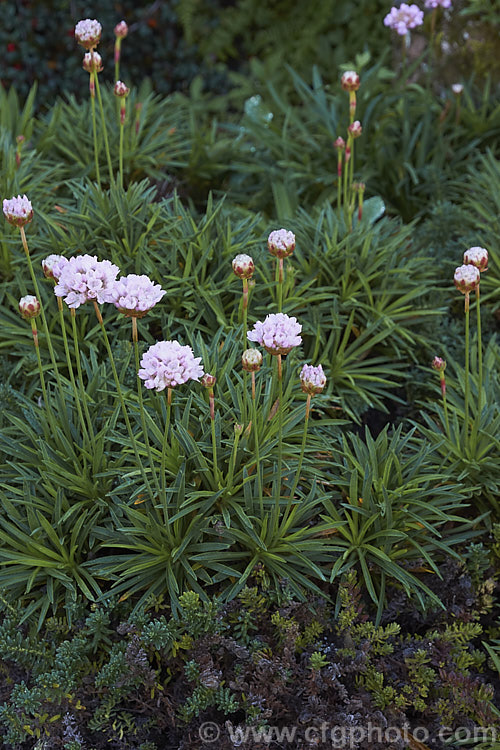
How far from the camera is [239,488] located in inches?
87.4

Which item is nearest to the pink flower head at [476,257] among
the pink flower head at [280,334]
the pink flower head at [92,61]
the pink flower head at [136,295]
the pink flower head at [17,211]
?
the pink flower head at [280,334]

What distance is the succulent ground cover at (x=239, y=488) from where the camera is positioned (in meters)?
1.98

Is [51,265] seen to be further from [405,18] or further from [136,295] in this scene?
[405,18]

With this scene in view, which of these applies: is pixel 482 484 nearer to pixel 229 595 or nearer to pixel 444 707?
pixel 444 707

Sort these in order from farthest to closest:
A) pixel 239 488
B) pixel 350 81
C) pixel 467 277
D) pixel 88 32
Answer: pixel 350 81 → pixel 88 32 → pixel 239 488 → pixel 467 277

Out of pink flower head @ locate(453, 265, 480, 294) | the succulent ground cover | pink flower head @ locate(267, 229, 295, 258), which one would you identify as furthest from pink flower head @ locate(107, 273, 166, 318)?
pink flower head @ locate(453, 265, 480, 294)

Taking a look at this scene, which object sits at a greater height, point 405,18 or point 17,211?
point 405,18

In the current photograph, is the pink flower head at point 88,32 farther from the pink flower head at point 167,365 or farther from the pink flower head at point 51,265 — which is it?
the pink flower head at point 167,365

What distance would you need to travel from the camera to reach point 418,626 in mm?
2271

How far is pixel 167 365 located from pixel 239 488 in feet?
2.08

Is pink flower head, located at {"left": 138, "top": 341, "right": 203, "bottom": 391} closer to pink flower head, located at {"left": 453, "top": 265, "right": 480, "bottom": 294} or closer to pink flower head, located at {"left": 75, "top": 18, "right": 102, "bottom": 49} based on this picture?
pink flower head, located at {"left": 453, "top": 265, "right": 480, "bottom": 294}

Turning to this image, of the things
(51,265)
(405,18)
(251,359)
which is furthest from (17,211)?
(405,18)

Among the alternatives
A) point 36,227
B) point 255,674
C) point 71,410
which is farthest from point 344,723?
point 36,227

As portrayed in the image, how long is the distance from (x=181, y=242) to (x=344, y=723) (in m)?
1.74
